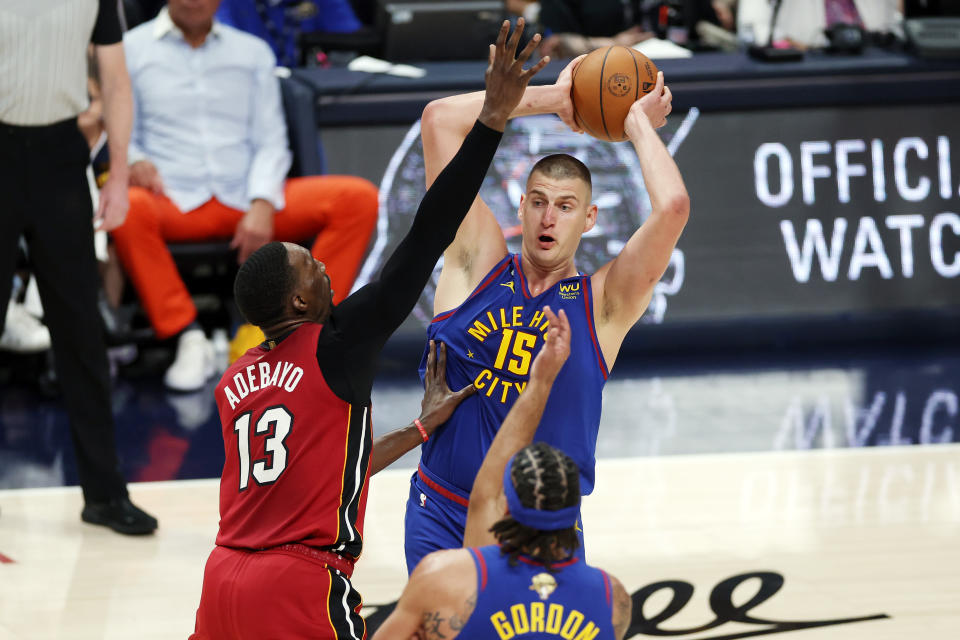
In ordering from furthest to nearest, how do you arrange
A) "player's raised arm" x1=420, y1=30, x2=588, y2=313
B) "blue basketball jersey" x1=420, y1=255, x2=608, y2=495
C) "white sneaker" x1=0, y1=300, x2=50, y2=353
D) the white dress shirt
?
the white dress shirt < "white sneaker" x1=0, y1=300, x2=50, y2=353 < "player's raised arm" x1=420, y1=30, x2=588, y2=313 < "blue basketball jersey" x1=420, y1=255, x2=608, y2=495

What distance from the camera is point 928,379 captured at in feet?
25.8

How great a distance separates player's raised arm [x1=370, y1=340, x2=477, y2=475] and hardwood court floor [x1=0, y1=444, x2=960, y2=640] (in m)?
1.14

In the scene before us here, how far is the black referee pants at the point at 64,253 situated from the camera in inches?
209

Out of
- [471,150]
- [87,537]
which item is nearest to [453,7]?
[87,537]

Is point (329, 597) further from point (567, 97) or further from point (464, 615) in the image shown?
point (567, 97)

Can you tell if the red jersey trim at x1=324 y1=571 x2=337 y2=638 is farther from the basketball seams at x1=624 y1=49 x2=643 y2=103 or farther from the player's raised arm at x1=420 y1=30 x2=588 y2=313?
the basketball seams at x1=624 y1=49 x2=643 y2=103

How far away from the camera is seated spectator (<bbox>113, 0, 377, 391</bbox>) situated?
768 cm

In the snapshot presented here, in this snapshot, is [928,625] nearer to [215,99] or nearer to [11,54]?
[11,54]

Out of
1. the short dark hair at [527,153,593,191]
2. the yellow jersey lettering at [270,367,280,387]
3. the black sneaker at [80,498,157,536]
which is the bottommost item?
the black sneaker at [80,498,157,536]

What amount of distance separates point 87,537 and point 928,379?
4835mm

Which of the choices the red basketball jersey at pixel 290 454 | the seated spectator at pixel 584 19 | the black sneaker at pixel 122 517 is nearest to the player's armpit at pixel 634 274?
the red basketball jersey at pixel 290 454

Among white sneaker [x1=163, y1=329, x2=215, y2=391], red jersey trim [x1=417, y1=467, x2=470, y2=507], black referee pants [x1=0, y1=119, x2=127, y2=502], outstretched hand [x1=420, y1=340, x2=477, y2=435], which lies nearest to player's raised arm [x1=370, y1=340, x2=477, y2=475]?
outstretched hand [x1=420, y1=340, x2=477, y2=435]

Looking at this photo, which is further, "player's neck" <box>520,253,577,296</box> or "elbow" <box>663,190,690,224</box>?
"player's neck" <box>520,253,577,296</box>

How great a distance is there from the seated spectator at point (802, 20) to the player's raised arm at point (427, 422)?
18.0 feet
